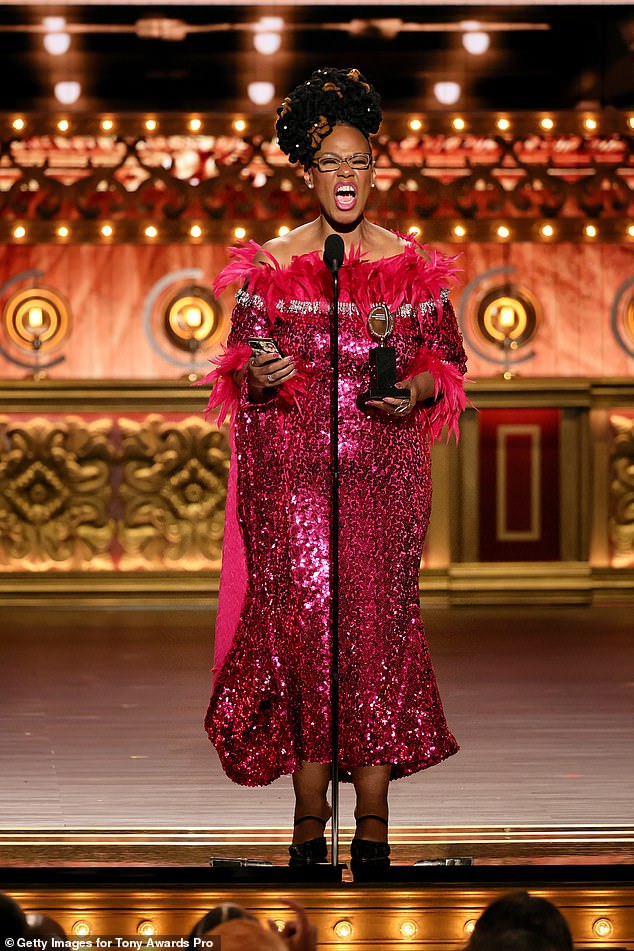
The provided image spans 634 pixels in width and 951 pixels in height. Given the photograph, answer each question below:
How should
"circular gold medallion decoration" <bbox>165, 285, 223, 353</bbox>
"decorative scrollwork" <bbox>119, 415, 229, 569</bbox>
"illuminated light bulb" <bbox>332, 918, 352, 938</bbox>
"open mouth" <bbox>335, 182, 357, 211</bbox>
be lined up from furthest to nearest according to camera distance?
"circular gold medallion decoration" <bbox>165, 285, 223, 353</bbox>, "decorative scrollwork" <bbox>119, 415, 229, 569</bbox>, "open mouth" <bbox>335, 182, 357, 211</bbox>, "illuminated light bulb" <bbox>332, 918, 352, 938</bbox>

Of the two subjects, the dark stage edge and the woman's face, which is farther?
the woman's face

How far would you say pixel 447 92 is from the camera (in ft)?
24.8

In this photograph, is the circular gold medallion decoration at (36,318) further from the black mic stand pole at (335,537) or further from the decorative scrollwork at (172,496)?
the black mic stand pole at (335,537)

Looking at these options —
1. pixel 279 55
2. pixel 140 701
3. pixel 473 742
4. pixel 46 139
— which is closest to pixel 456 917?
pixel 473 742

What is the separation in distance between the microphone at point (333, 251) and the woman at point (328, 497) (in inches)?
5.9

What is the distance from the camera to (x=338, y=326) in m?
2.71

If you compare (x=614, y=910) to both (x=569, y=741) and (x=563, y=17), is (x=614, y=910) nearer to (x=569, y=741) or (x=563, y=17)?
(x=569, y=741)

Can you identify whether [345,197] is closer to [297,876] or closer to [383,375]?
[383,375]

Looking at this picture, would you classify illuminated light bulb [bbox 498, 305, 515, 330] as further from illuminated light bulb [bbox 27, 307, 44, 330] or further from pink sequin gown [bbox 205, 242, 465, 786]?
pink sequin gown [bbox 205, 242, 465, 786]

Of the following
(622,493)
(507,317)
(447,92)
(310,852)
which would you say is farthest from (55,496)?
(310,852)

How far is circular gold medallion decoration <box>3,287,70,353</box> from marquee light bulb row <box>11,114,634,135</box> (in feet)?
2.36

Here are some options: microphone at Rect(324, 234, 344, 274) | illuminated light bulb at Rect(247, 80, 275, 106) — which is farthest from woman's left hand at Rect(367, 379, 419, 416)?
illuminated light bulb at Rect(247, 80, 275, 106)

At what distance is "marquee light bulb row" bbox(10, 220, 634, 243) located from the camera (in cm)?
691

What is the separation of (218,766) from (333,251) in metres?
1.75
